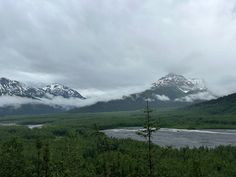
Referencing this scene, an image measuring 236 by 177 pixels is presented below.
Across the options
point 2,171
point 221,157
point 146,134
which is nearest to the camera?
point 146,134

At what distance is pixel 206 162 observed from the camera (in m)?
151

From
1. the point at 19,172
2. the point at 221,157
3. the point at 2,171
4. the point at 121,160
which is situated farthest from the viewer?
the point at 221,157

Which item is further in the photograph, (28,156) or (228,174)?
(28,156)

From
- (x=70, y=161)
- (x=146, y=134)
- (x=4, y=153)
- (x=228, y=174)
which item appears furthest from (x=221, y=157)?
(x=146, y=134)

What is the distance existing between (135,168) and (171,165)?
40.0 ft

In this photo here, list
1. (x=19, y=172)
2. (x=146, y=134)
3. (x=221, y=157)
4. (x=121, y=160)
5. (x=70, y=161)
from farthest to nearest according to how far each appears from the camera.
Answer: (x=221, y=157) → (x=121, y=160) → (x=19, y=172) → (x=70, y=161) → (x=146, y=134)

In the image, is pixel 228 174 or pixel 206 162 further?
pixel 206 162

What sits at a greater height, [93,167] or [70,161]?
→ [70,161]

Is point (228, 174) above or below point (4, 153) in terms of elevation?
below

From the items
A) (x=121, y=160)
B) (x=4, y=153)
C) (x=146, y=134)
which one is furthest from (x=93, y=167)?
(x=146, y=134)

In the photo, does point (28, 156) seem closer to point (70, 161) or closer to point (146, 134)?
point (70, 161)

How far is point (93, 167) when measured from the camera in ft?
480

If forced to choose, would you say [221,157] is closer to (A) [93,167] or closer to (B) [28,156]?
(A) [93,167]

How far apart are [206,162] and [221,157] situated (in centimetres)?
1343
